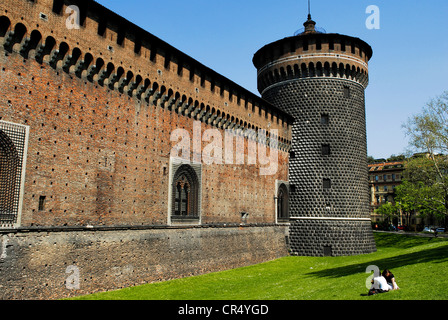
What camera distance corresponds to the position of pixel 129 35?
16.2 meters

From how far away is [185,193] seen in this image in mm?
19359

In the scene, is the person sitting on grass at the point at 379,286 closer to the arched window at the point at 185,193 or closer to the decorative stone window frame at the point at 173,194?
the decorative stone window frame at the point at 173,194

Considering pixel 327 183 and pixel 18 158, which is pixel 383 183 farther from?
pixel 18 158

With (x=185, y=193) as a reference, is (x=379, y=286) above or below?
below

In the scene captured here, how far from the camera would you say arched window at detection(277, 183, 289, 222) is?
91.1 ft

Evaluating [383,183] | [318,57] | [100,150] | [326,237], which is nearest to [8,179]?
[100,150]

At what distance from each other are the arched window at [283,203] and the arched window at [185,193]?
9685 millimetres

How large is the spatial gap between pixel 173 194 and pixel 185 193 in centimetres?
113

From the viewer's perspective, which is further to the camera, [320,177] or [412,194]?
[412,194]

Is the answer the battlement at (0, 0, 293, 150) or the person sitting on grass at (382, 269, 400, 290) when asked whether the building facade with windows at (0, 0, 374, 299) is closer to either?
the battlement at (0, 0, 293, 150)

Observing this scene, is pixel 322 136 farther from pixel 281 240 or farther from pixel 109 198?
pixel 109 198
